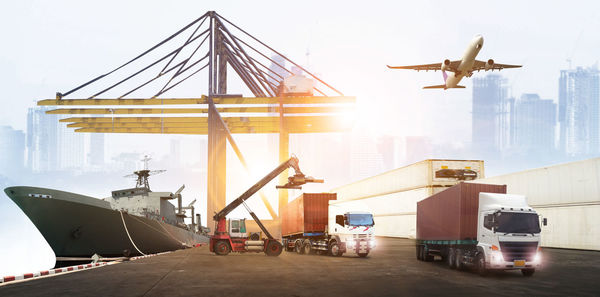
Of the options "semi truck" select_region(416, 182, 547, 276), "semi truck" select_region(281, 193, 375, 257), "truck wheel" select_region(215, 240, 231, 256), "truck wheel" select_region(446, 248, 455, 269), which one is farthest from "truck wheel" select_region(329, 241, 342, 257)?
"truck wheel" select_region(446, 248, 455, 269)

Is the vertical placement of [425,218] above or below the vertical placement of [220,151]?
below

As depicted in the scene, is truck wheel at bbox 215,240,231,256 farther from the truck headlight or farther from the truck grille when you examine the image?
the truck grille

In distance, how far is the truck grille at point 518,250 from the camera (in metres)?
19.1

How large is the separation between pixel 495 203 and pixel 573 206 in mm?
19620

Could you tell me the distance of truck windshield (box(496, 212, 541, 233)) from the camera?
19.2 metres

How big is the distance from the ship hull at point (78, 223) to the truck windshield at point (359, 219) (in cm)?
1307

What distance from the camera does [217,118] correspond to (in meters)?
57.5

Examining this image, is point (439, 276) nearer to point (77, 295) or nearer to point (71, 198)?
point (77, 295)

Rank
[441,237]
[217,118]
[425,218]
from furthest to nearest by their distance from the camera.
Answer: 1. [217,118]
2. [425,218]
3. [441,237]

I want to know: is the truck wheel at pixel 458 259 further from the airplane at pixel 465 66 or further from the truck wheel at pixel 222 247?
the airplane at pixel 465 66

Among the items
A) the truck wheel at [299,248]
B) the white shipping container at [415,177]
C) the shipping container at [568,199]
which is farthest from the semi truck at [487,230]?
the white shipping container at [415,177]

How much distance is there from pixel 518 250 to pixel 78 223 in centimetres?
2495

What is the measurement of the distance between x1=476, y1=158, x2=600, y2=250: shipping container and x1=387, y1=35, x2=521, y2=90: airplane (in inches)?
342

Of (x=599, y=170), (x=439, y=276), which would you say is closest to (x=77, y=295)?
(x=439, y=276)
